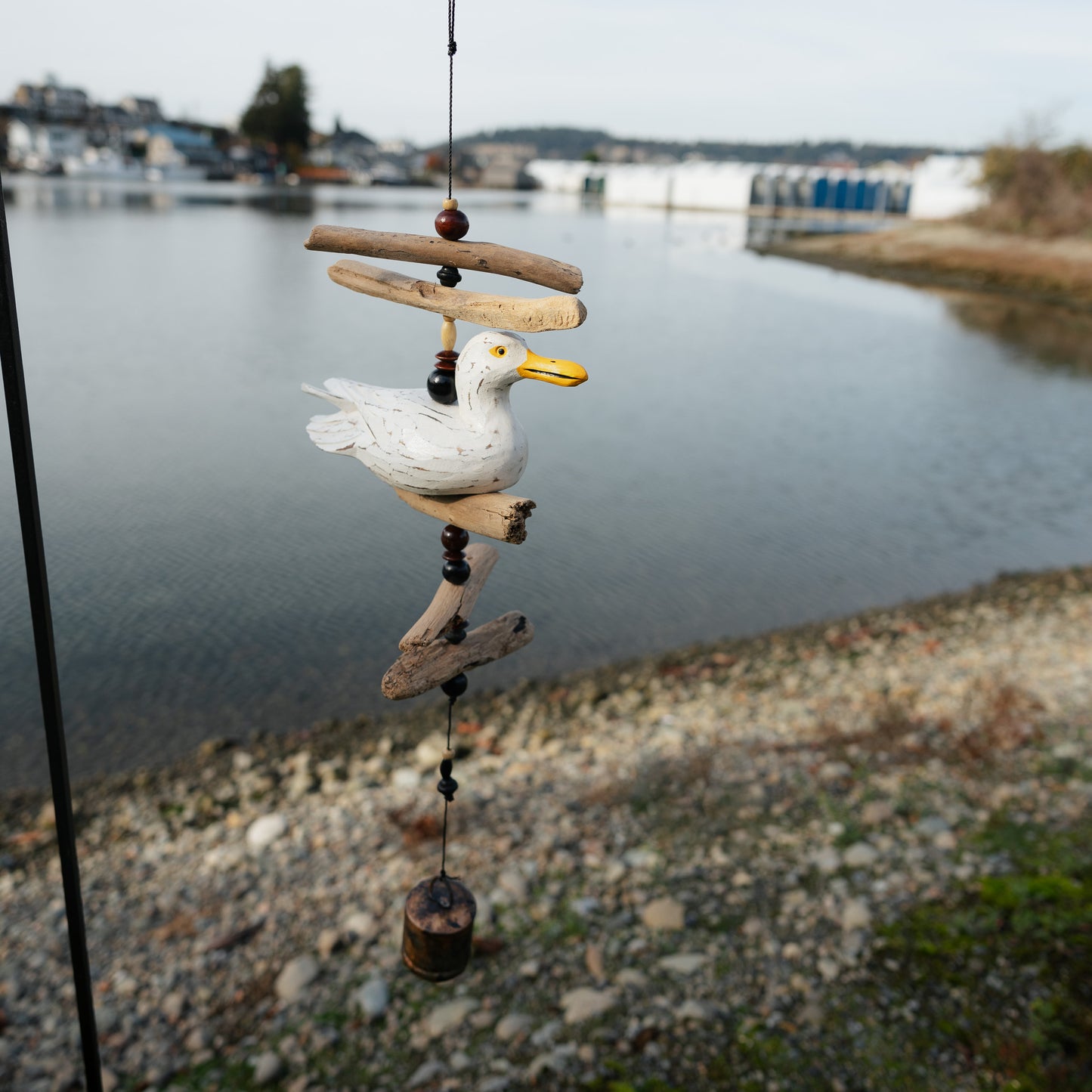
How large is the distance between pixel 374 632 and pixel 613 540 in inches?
123

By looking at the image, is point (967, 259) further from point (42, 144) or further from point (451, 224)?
point (42, 144)

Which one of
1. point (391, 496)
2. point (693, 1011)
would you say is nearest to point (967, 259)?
point (391, 496)

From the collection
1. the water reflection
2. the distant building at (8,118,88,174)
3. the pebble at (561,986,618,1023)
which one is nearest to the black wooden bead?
the pebble at (561,986,618,1023)

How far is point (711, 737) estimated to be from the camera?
259 inches

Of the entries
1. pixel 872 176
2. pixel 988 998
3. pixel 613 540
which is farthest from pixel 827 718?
pixel 872 176

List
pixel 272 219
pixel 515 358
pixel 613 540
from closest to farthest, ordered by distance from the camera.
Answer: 1. pixel 515 358
2. pixel 613 540
3. pixel 272 219

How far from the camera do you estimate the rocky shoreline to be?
4.05m

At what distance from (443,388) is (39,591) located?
105 centimetres

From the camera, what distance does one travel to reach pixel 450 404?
7.88 ft

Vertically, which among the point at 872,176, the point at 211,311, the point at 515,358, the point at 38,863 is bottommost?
the point at 38,863

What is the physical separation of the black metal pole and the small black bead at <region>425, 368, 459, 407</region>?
36.5 inches

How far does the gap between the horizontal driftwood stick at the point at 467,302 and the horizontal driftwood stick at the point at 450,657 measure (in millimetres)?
846

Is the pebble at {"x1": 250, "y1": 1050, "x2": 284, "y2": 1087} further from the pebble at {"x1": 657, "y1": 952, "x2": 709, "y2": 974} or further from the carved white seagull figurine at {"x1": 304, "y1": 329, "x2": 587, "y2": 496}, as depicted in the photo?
the carved white seagull figurine at {"x1": 304, "y1": 329, "x2": 587, "y2": 496}

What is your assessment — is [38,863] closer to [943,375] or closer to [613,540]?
[613,540]
